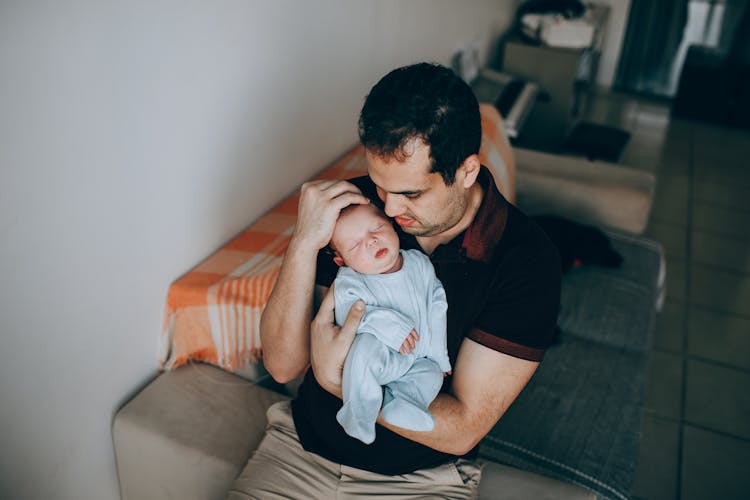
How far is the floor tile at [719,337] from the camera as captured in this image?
2.66 meters

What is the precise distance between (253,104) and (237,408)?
0.89m

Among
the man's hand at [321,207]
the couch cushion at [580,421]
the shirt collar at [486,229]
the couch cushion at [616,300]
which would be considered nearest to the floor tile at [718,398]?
the couch cushion at [616,300]

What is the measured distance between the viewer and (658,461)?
2158 mm

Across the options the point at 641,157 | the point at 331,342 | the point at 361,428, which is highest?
the point at 331,342

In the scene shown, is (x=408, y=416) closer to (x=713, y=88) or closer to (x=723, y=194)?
(x=723, y=194)

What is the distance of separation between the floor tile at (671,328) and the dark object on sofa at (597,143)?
3.08 feet

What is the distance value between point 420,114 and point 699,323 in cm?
235

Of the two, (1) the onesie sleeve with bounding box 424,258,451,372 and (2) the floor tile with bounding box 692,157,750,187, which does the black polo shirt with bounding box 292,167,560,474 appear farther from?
(2) the floor tile with bounding box 692,157,750,187

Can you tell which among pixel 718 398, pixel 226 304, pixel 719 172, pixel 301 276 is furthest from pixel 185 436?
pixel 719 172

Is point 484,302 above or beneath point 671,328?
above

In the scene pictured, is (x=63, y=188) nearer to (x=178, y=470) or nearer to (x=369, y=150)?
(x=369, y=150)

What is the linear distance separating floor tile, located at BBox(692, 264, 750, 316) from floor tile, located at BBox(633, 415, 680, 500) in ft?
3.22

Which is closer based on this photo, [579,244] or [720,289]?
[579,244]

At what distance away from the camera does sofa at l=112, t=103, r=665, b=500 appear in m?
1.52
